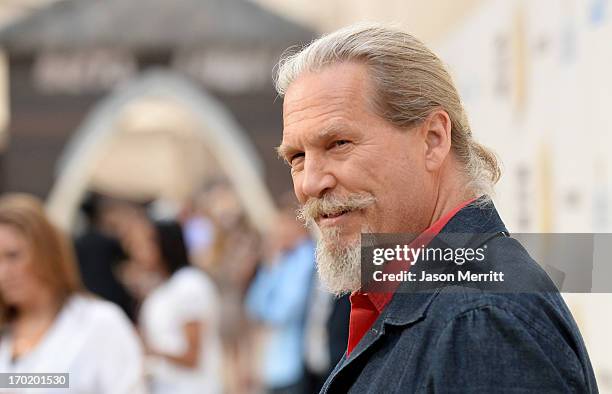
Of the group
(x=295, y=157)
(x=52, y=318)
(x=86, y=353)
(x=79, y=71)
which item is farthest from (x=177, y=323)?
(x=79, y=71)

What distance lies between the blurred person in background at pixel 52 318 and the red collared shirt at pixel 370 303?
5.86 ft

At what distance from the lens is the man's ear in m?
1.95

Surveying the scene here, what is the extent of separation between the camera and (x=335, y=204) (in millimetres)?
1943

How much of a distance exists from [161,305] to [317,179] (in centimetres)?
399

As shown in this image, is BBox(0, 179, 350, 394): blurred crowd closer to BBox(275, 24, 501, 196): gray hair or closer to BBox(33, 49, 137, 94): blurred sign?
BBox(275, 24, 501, 196): gray hair

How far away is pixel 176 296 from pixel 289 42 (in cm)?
775

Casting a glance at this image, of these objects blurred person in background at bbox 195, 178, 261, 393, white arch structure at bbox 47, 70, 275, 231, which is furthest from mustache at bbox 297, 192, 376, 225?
white arch structure at bbox 47, 70, 275, 231

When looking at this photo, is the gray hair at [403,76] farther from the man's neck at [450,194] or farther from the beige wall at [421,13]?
the beige wall at [421,13]

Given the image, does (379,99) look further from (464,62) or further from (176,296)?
(176,296)

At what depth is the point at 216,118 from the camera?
44.3 ft

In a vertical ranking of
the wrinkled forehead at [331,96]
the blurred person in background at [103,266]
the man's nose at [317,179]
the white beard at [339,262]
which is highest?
the blurred person in background at [103,266]

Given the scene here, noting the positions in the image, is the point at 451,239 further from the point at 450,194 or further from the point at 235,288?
the point at 235,288

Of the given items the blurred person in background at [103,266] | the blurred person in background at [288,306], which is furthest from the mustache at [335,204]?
the blurred person in background at [103,266]

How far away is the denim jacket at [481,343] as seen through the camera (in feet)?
5.21
